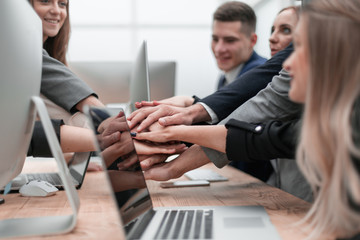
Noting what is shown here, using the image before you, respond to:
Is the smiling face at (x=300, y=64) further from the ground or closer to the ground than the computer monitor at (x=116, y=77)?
further from the ground

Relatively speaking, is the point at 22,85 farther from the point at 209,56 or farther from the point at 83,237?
the point at 209,56

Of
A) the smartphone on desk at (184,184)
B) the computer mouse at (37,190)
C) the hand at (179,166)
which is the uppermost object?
the hand at (179,166)

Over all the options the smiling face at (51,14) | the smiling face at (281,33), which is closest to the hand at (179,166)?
the smiling face at (51,14)

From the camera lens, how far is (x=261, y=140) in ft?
2.71

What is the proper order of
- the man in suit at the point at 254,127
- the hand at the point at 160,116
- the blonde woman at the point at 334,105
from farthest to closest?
the hand at the point at 160,116 → the man in suit at the point at 254,127 → the blonde woman at the point at 334,105

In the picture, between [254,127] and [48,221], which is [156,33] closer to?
[254,127]

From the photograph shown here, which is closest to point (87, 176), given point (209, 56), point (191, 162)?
point (191, 162)

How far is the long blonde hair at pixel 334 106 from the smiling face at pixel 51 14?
2.64 feet

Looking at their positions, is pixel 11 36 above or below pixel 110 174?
above

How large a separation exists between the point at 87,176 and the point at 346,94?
0.96 metres

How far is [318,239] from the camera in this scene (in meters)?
0.61

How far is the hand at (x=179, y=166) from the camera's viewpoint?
39.4 inches

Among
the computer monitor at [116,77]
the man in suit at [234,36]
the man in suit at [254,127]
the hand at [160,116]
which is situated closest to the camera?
the man in suit at [254,127]

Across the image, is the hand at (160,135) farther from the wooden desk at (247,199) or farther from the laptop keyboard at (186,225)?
the laptop keyboard at (186,225)
